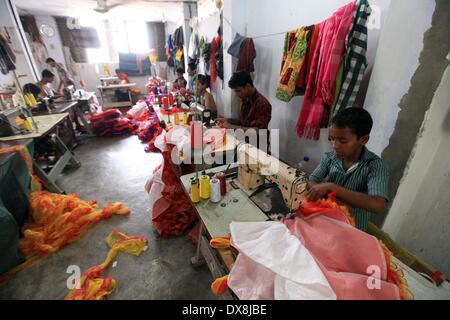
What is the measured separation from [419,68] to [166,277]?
2436 millimetres

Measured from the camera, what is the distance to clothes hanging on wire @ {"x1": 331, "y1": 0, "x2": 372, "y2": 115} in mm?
1513

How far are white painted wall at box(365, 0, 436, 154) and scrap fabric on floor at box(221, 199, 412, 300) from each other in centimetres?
97

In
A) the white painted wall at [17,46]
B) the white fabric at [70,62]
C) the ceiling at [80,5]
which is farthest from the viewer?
the white fabric at [70,62]

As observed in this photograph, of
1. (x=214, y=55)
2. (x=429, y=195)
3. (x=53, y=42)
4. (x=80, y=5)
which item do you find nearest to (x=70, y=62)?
(x=53, y=42)

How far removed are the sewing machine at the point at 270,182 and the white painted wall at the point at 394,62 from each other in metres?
0.74

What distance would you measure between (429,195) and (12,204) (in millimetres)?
3664

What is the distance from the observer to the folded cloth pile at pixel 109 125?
209 inches

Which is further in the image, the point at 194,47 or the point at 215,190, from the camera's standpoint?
the point at 194,47

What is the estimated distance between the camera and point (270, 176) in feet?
4.68

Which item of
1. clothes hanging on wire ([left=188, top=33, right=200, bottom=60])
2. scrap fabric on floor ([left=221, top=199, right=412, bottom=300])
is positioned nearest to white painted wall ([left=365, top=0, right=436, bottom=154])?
scrap fabric on floor ([left=221, top=199, right=412, bottom=300])

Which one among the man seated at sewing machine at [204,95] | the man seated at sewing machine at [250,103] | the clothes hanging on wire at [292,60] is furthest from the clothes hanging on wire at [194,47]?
the clothes hanging on wire at [292,60]

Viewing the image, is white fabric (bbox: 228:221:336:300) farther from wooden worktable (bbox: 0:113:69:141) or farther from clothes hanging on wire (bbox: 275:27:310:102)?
wooden worktable (bbox: 0:113:69:141)

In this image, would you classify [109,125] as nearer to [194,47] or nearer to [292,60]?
[194,47]

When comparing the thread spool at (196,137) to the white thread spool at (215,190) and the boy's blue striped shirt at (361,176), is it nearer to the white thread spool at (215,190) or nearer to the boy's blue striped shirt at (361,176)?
the white thread spool at (215,190)
